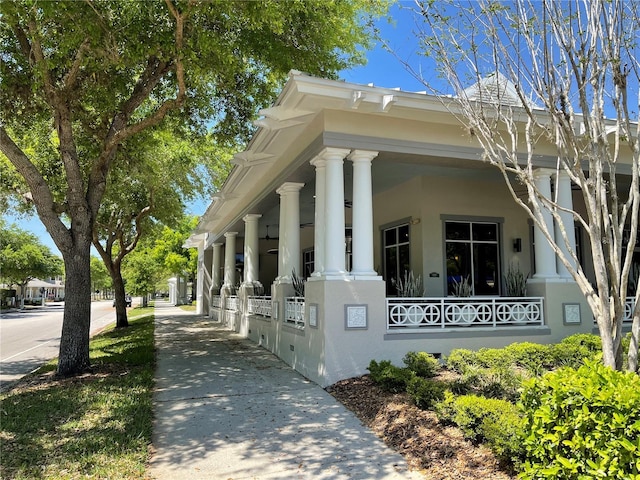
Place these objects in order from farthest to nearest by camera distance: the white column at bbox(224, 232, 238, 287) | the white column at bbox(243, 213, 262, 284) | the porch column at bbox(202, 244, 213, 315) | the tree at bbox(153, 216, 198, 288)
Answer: the tree at bbox(153, 216, 198, 288) → the porch column at bbox(202, 244, 213, 315) → the white column at bbox(224, 232, 238, 287) → the white column at bbox(243, 213, 262, 284)

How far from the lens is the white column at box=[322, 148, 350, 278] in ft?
24.6

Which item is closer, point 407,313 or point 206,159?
point 407,313

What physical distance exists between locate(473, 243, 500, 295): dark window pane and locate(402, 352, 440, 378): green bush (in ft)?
14.8

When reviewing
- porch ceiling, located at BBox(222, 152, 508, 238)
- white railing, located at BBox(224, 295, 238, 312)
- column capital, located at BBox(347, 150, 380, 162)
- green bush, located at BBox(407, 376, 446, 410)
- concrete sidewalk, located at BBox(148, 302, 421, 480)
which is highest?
porch ceiling, located at BBox(222, 152, 508, 238)

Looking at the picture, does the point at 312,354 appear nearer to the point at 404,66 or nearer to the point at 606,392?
the point at 404,66

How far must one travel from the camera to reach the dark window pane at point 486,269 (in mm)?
10867

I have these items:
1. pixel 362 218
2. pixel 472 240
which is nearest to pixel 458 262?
pixel 472 240

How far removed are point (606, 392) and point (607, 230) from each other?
1748 millimetres

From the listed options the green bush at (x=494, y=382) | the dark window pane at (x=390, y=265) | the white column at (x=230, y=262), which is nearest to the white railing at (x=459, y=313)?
the green bush at (x=494, y=382)

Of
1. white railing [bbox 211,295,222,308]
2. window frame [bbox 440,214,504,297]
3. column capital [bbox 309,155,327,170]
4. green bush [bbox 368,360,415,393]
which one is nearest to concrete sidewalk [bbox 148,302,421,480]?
green bush [bbox 368,360,415,393]

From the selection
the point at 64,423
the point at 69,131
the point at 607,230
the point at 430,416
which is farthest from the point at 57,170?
the point at 607,230

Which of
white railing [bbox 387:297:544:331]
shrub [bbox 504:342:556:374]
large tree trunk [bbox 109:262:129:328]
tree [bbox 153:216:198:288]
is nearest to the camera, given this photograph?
shrub [bbox 504:342:556:374]

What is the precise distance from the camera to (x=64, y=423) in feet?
17.7

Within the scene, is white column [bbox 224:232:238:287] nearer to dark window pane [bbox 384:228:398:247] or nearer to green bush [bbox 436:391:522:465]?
dark window pane [bbox 384:228:398:247]
